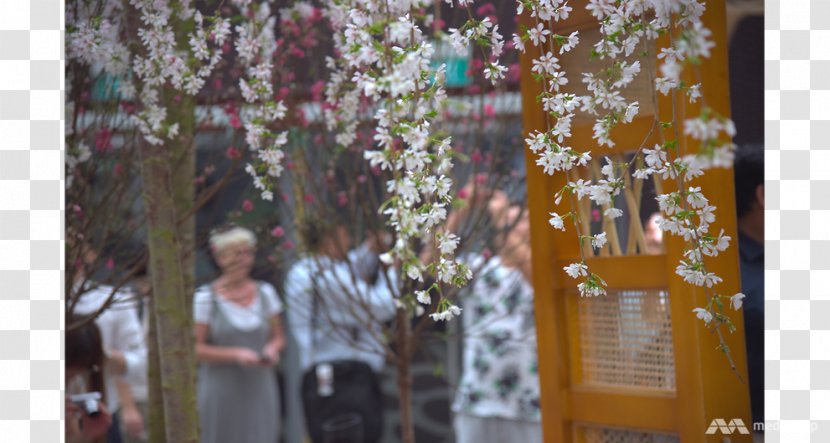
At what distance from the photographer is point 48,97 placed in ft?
8.50

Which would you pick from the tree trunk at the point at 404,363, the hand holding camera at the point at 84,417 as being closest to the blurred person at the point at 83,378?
the hand holding camera at the point at 84,417

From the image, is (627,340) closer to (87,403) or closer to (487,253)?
(487,253)

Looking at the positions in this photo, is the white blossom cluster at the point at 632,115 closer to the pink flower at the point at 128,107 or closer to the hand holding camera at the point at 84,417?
the pink flower at the point at 128,107

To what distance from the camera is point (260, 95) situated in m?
2.84

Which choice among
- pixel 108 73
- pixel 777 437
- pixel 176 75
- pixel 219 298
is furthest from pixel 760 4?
pixel 219 298

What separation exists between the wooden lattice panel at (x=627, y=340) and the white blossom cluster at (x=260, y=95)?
853mm

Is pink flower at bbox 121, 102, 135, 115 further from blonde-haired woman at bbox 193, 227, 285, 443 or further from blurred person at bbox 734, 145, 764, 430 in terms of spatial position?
blonde-haired woman at bbox 193, 227, 285, 443

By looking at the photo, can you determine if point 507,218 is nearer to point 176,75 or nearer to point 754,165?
point 754,165

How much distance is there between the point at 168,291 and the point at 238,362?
2009mm

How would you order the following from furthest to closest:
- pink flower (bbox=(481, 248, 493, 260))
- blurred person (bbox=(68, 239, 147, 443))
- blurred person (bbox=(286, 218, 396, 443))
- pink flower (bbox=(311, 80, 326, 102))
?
1. blurred person (bbox=(68, 239, 147, 443))
2. blurred person (bbox=(286, 218, 396, 443))
3. pink flower (bbox=(481, 248, 493, 260))
4. pink flower (bbox=(311, 80, 326, 102))

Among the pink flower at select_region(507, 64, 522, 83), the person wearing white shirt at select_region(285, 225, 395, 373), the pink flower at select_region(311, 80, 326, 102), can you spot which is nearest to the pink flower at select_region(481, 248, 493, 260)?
the person wearing white shirt at select_region(285, 225, 395, 373)

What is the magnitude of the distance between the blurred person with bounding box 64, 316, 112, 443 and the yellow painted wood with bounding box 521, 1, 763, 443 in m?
1.39

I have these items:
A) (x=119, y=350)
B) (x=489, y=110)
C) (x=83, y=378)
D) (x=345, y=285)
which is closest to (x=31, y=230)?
(x=83, y=378)

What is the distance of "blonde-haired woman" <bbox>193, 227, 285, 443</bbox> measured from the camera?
16.2ft
